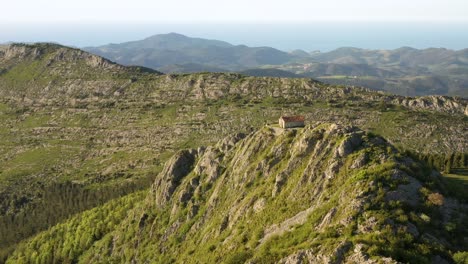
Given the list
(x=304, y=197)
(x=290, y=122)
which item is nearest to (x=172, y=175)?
(x=290, y=122)

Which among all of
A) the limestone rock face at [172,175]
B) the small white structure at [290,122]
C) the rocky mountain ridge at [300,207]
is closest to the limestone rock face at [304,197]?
the rocky mountain ridge at [300,207]

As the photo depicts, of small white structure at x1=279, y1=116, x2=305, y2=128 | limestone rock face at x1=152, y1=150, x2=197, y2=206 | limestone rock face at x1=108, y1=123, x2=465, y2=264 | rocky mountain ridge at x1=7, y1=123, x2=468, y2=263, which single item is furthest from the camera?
limestone rock face at x1=152, y1=150, x2=197, y2=206

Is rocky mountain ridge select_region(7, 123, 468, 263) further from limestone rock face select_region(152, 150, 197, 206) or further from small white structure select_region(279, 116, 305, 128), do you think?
small white structure select_region(279, 116, 305, 128)

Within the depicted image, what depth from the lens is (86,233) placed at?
417ft

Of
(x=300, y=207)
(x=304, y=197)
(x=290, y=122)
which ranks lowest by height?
(x=300, y=207)

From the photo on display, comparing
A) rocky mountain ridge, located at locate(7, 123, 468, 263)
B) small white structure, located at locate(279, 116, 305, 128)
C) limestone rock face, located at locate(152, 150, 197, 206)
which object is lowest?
limestone rock face, located at locate(152, 150, 197, 206)

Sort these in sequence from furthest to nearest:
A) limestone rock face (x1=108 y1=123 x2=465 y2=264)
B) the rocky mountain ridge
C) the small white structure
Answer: the small white structure → limestone rock face (x1=108 y1=123 x2=465 y2=264) → the rocky mountain ridge

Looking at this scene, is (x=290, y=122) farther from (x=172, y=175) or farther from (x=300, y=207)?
(x=300, y=207)

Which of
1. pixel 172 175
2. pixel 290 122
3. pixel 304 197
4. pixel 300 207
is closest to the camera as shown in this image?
pixel 300 207

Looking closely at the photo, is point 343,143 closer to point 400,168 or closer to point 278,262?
point 400,168

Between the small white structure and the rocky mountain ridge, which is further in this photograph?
the small white structure

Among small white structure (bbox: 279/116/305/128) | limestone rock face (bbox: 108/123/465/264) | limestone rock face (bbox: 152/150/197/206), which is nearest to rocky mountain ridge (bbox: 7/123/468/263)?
limestone rock face (bbox: 108/123/465/264)

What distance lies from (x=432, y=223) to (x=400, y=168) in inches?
418

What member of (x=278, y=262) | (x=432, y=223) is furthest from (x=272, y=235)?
(x=432, y=223)
